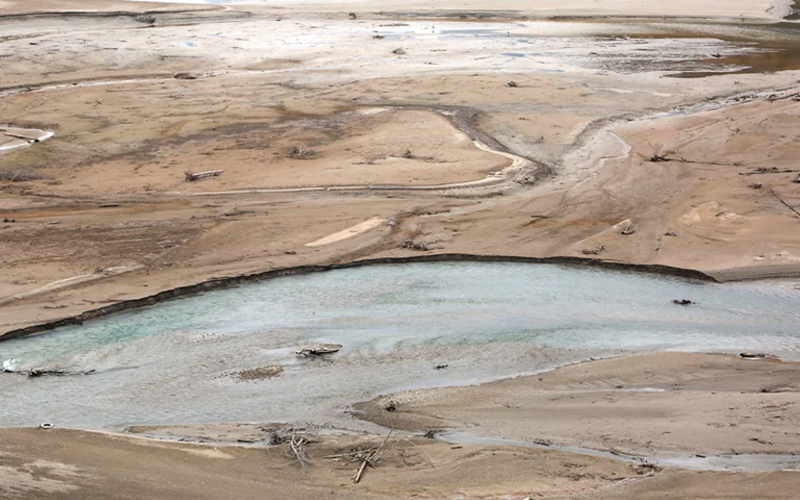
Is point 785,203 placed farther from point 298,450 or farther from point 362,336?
point 298,450

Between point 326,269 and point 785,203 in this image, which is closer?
point 326,269

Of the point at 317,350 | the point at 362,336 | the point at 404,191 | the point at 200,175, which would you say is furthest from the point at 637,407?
the point at 200,175

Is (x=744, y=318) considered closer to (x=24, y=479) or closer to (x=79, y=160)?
(x=24, y=479)

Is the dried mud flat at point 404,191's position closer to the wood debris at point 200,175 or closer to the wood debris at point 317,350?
the wood debris at point 200,175

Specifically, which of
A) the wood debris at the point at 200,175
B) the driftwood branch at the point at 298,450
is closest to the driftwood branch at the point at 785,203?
the wood debris at the point at 200,175

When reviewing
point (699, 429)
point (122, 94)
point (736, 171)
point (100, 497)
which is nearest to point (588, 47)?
point (736, 171)

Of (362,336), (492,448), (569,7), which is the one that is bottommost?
(362,336)
